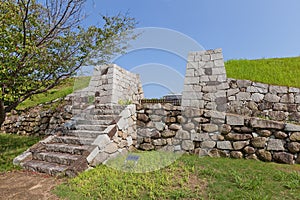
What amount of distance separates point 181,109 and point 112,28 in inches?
128

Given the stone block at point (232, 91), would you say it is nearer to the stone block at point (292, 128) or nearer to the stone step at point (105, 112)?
the stone block at point (292, 128)

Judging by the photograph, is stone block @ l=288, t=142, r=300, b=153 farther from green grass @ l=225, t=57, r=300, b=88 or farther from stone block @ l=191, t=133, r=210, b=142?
green grass @ l=225, t=57, r=300, b=88

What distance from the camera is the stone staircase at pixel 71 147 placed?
4.04 metres

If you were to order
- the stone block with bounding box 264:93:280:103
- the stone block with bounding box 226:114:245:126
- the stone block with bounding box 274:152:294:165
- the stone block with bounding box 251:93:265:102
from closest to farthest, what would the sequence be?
1. the stone block with bounding box 274:152:294:165
2. the stone block with bounding box 226:114:245:126
3. the stone block with bounding box 264:93:280:103
4. the stone block with bounding box 251:93:265:102

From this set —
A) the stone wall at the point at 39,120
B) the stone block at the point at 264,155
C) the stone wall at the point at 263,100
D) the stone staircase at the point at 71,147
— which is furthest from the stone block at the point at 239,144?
the stone wall at the point at 39,120

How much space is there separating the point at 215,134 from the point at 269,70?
4.86 metres

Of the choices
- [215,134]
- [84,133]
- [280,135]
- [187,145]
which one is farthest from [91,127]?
[280,135]

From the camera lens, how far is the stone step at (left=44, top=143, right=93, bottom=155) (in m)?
4.48

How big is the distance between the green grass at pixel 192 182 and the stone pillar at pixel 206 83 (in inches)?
116

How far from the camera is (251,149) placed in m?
4.52

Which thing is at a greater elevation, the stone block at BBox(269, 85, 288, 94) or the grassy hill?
the grassy hill

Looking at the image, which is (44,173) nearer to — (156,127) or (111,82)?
(156,127)

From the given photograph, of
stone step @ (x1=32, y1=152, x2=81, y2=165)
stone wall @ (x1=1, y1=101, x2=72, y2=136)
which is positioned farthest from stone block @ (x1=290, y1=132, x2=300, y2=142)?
stone wall @ (x1=1, y1=101, x2=72, y2=136)

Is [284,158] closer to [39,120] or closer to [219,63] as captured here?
[219,63]
